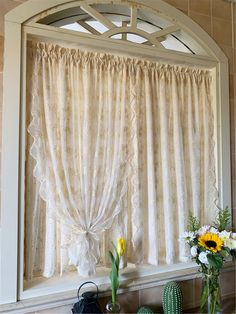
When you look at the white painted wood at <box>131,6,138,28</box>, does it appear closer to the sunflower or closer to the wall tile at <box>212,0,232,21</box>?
the wall tile at <box>212,0,232,21</box>

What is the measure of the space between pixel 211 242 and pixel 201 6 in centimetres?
142

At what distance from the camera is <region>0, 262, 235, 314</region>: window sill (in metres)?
1.28

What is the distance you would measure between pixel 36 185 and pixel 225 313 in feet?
4.09

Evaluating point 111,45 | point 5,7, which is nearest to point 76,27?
point 111,45

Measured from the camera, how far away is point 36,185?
1396 millimetres

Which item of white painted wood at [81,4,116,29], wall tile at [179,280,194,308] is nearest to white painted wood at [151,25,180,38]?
white painted wood at [81,4,116,29]

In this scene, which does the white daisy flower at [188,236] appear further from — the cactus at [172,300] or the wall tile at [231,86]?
the wall tile at [231,86]

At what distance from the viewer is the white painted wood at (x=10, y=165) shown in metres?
1.25

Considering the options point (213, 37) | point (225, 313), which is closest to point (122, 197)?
point (225, 313)

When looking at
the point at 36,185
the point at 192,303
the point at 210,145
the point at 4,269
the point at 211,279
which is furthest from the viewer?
the point at 210,145

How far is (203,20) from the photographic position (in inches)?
70.7

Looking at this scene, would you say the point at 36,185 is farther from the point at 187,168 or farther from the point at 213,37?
the point at 213,37

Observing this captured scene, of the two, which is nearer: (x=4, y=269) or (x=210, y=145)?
(x=4, y=269)

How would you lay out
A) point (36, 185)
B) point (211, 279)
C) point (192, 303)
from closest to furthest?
point (36, 185)
point (211, 279)
point (192, 303)
